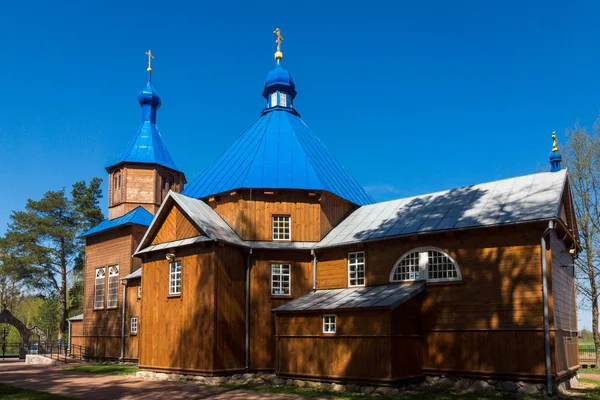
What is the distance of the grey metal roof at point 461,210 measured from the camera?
1753cm

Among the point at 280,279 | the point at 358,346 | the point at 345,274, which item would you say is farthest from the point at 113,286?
the point at 358,346

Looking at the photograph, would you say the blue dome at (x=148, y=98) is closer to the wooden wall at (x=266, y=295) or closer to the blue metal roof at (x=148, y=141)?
the blue metal roof at (x=148, y=141)

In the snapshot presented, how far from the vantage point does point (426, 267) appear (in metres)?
18.8

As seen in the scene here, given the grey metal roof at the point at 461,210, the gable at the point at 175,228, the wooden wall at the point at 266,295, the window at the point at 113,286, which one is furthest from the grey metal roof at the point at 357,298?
the window at the point at 113,286

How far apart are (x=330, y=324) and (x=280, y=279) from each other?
3.89m

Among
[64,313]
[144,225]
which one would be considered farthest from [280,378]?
[64,313]

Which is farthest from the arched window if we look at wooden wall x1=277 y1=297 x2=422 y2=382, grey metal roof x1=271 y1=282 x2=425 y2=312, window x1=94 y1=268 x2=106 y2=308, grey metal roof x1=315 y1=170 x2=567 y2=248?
window x1=94 y1=268 x2=106 y2=308

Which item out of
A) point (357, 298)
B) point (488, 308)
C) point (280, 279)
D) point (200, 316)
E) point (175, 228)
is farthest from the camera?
point (280, 279)

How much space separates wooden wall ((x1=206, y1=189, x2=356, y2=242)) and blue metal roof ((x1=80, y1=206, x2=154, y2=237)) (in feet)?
27.6

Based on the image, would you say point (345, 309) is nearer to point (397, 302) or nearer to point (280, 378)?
point (397, 302)

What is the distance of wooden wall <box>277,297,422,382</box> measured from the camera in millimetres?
17062

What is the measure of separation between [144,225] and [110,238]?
296cm

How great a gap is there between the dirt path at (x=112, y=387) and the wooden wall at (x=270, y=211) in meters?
6.27

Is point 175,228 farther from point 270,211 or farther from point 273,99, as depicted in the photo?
point 273,99
